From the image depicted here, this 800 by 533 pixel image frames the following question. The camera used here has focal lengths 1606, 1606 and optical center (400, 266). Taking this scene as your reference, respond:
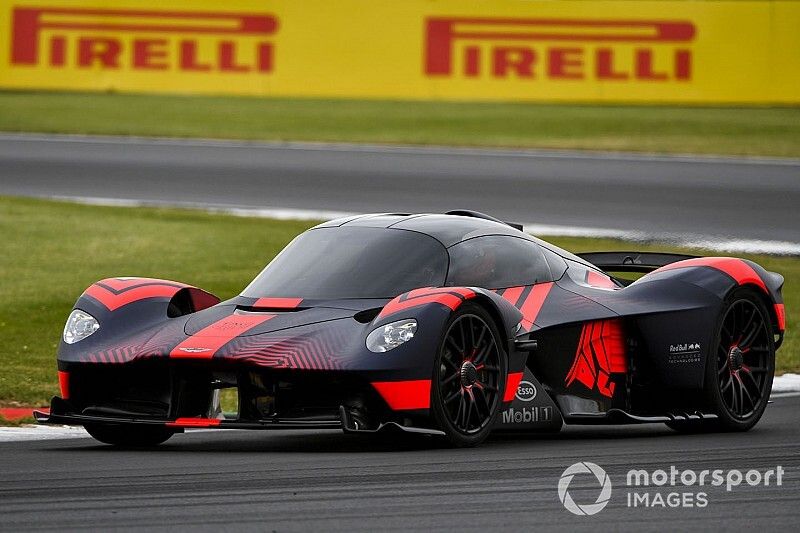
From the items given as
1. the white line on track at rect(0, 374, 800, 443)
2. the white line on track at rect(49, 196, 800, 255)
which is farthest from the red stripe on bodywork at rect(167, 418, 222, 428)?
the white line on track at rect(49, 196, 800, 255)

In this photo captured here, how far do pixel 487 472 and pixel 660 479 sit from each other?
0.74 m

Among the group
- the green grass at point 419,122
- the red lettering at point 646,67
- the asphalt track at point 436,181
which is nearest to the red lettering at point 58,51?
the green grass at point 419,122

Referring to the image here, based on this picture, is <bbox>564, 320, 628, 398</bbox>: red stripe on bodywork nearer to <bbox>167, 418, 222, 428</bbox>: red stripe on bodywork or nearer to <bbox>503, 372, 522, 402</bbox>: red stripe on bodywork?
<bbox>503, 372, 522, 402</bbox>: red stripe on bodywork

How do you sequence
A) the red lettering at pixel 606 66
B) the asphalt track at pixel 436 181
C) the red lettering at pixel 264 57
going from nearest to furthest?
1. the asphalt track at pixel 436 181
2. the red lettering at pixel 606 66
3. the red lettering at pixel 264 57

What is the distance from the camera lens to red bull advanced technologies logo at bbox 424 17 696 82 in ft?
88.2

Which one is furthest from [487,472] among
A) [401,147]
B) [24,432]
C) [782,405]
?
[401,147]

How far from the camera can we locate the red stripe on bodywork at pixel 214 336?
7.69 m

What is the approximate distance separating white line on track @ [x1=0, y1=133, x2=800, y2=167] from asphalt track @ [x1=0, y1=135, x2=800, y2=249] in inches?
1.5

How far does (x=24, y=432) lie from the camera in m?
8.70

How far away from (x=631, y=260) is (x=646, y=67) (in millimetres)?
17479

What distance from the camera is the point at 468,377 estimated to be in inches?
308

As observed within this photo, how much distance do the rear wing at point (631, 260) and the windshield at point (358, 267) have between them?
185 cm

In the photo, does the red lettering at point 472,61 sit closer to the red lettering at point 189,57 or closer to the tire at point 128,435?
the red lettering at point 189,57

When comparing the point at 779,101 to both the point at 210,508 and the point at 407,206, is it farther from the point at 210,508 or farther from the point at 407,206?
the point at 210,508
